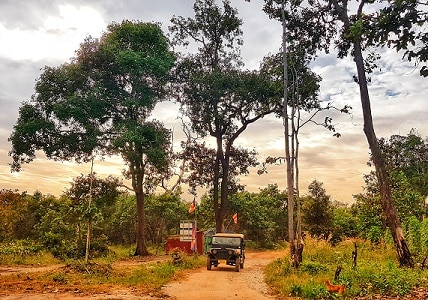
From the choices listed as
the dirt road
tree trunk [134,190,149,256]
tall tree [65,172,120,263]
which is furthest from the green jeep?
tree trunk [134,190,149,256]

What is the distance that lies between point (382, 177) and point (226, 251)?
8.98 m

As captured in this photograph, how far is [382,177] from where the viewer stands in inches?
716

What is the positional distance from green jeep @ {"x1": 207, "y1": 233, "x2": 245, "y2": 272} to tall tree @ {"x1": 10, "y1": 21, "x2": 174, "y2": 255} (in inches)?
380

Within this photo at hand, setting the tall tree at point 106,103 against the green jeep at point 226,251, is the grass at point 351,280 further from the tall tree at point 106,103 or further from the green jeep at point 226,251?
the tall tree at point 106,103

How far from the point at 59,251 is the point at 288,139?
17407mm

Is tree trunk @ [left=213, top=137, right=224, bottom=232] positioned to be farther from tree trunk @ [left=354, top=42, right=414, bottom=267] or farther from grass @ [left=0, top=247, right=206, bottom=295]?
tree trunk @ [left=354, top=42, right=414, bottom=267]

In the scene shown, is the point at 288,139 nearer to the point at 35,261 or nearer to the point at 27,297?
the point at 27,297

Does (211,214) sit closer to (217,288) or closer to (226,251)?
(226,251)

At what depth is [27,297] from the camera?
1115 centimetres

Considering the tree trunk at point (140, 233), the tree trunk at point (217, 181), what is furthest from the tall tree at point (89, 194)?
the tree trunk at point (217, 181)

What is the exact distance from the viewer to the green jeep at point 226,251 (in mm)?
20844

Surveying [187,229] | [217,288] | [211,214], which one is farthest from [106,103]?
[211,214]

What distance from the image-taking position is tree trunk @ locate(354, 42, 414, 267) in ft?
55.4

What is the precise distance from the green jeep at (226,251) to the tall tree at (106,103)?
9.65 meters
